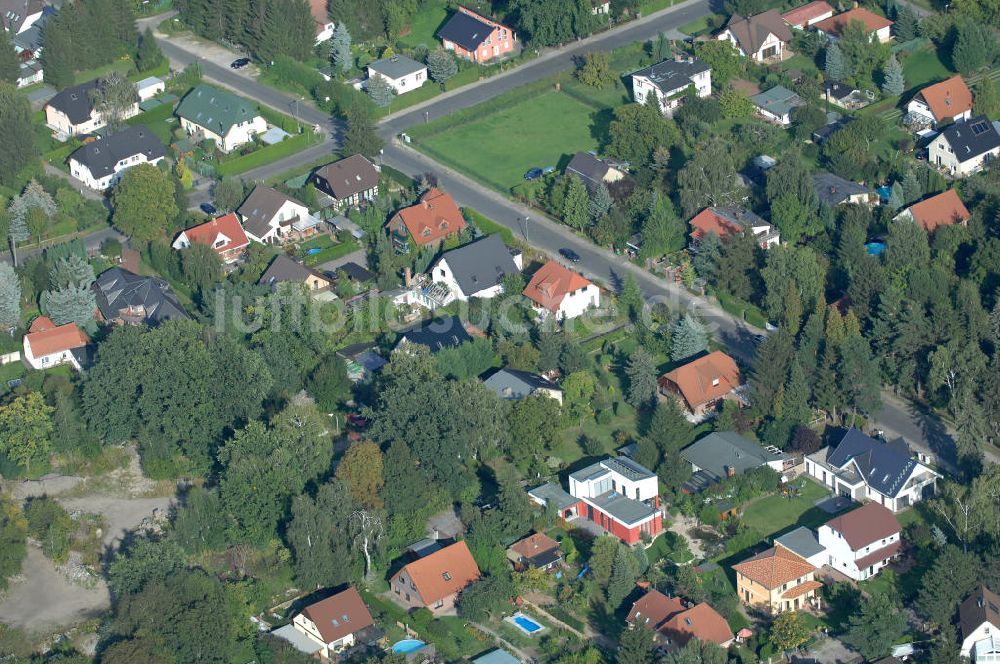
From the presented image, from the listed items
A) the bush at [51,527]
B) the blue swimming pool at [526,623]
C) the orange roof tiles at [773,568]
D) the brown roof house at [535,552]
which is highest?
the orange roof tiles at [773,568]

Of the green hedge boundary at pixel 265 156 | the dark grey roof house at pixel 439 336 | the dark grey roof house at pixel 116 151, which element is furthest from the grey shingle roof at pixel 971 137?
the dark grey roof house at pixel 116 151

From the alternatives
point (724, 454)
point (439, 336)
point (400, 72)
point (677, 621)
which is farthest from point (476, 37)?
point (677, 621)

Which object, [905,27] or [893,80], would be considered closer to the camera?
[893,80]

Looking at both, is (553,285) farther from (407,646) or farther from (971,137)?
(971,137)

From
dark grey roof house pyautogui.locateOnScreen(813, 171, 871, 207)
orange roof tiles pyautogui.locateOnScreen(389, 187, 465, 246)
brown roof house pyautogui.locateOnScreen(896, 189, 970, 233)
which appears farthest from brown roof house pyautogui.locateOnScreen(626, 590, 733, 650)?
dark grey roof house pyautogui.locateOnScreen(813, 171, 871, 207)

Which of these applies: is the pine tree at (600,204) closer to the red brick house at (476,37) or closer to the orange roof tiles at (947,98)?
the orange roof tiles at (947,98)

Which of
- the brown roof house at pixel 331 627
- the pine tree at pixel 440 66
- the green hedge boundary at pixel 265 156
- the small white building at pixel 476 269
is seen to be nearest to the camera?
the brown roof house at pixel 331 627

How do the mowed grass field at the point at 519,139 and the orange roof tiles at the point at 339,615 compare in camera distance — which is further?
the mowed grass field at the point at 519,139
